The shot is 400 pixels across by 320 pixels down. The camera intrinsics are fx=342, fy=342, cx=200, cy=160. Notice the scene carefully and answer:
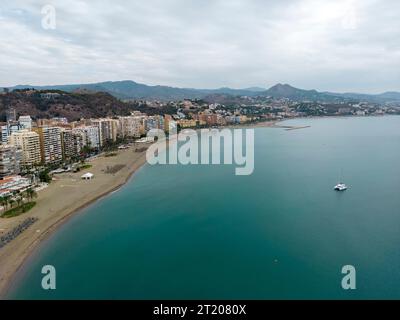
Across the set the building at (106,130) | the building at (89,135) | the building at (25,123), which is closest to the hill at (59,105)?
the building at (25,123)

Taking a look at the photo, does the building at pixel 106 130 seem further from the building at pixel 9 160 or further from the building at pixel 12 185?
the building at pixel 12 185

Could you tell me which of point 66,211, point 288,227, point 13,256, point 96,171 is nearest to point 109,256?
point 13,256

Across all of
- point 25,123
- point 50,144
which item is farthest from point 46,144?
point 25,123

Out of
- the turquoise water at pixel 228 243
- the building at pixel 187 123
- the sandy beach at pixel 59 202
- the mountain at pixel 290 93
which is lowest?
the turquoise water at pixel 228 243

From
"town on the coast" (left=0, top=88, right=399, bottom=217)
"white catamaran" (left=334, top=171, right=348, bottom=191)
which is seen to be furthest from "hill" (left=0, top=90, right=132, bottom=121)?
"white catamaran" (left=334, top=171, right=348, bottom=191)

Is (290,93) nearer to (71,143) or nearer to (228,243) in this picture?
(71,143)

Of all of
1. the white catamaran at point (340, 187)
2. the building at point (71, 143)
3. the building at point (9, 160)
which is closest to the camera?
the white catamaran at point (340, 187)

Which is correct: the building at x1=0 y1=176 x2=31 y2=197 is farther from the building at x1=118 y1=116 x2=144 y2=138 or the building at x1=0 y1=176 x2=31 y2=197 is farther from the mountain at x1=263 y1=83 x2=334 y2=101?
the mountain at x1=263 y1=83 x2=334 y2=101
